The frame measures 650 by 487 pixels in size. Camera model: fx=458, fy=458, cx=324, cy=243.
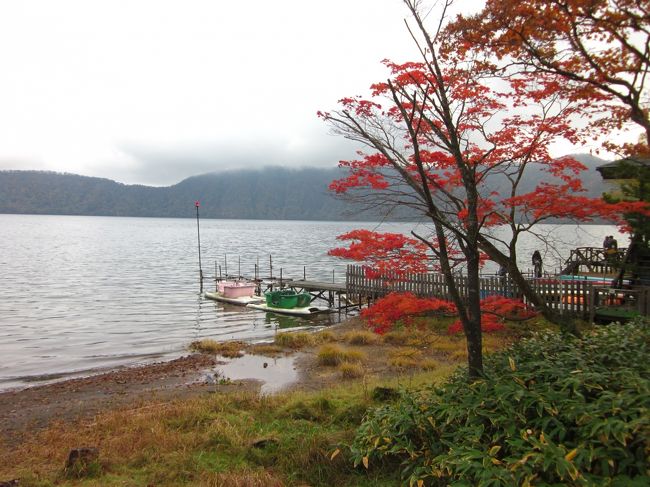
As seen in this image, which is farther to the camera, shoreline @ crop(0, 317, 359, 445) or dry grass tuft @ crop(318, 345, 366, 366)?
dry grass tuft @ crop(318, 345, 366, 366)

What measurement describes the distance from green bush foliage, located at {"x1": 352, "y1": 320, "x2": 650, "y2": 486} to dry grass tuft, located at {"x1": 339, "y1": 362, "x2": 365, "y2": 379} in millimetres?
6493

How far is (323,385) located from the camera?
41.2ft

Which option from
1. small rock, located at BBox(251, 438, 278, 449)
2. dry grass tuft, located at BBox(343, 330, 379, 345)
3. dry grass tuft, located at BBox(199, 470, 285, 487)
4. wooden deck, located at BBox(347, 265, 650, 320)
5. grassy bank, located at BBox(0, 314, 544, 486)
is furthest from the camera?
dry grass tuft, located at BBox(343, 330, 379, 345)

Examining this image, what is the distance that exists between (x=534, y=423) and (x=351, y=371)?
8.86 meters

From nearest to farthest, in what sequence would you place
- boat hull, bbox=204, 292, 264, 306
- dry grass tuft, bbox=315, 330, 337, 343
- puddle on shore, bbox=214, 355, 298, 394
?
puddle on shore, bbox=214, 355, 298, 394 < dry grass tuft, bbox=315, 330, 337, 343 < boat hull, bbox=204, 292, 264, 306

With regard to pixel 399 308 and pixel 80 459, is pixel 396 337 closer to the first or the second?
pixel 399 308

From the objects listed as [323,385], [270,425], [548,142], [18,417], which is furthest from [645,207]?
[18,417]

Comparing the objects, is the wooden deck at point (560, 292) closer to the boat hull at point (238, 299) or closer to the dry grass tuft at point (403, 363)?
the dry grass tuft at point (403, 363)

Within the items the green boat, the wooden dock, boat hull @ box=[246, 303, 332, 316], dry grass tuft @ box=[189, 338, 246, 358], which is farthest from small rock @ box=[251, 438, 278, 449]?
the green boat

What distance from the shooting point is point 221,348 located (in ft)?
61.8

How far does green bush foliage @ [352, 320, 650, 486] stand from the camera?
409 centimetres

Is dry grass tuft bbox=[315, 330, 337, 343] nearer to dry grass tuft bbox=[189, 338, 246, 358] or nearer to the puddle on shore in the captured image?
the puddle on shore

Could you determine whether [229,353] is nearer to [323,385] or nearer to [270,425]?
[323,385]

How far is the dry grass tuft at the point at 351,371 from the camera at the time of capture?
43.0 feet
